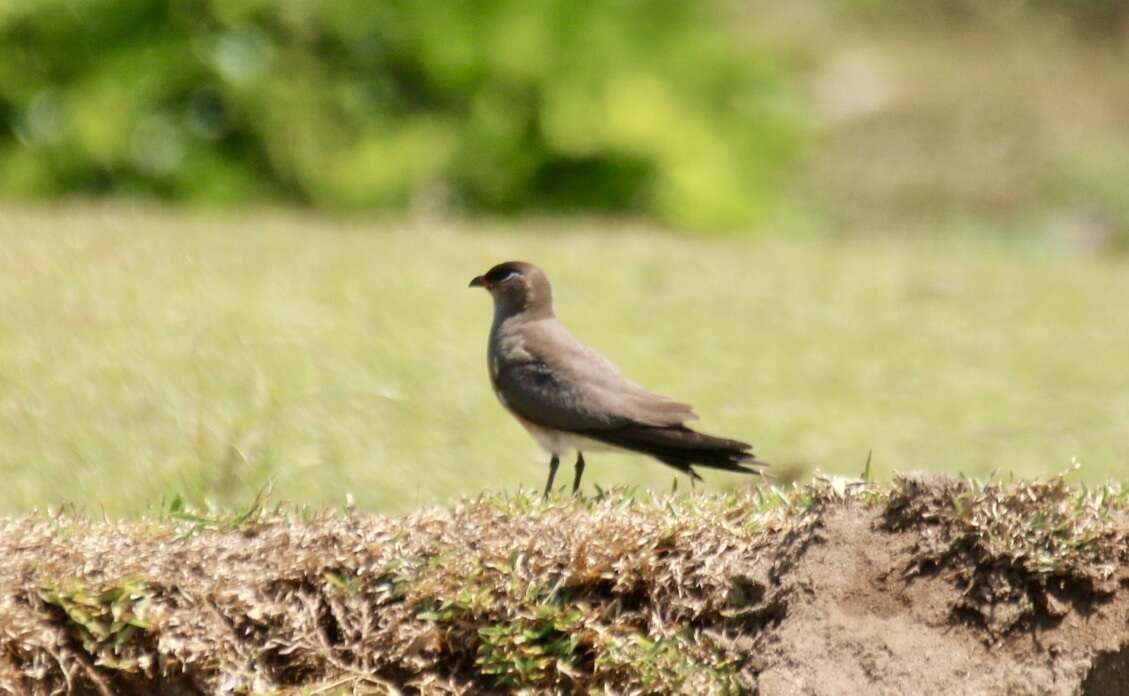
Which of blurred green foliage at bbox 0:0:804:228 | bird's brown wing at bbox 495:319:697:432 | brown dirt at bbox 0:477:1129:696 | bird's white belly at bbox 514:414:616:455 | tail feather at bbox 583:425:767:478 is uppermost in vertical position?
blurred green foliage at bbox 0:0:804:228

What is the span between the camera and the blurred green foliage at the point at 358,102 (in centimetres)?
1039

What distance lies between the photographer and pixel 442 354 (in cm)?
765

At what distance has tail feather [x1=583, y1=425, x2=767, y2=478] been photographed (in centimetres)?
454

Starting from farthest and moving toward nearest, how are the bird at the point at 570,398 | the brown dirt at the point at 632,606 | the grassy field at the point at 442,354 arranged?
the grassy field at the point at 442,354, the bird at the point at 570,398, the brown dirt at the point at 632,606

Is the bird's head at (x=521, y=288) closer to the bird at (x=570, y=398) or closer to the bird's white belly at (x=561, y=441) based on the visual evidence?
the bird at (x=570, y=398)

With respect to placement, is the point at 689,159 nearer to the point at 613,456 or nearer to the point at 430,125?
the point at 430,125

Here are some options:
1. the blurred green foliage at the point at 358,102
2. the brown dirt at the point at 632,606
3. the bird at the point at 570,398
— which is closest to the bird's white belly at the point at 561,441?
the bird at the point at 570,398

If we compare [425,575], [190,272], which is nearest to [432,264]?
[190,272]

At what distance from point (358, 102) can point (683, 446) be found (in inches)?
255

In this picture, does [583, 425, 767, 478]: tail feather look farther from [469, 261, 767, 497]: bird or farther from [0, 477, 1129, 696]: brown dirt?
[0, 477, 1129, 696]: brown dirt

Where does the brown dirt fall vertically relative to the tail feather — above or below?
below

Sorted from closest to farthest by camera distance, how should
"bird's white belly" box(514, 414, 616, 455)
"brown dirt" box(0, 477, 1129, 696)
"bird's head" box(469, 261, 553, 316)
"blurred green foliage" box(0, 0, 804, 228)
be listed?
1. "brown dirt" box(0, 477, 1129, 696)
2. "bird's white belly" box(514, 414, 616, 455)
3. "bird's head" box(469, 261, 553, 316)
4. "blurred green foliage" box(0, 0, 804, 228)

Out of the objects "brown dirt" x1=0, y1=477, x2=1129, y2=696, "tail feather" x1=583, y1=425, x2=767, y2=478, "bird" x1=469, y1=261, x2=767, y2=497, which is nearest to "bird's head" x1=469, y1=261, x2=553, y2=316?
"bird" x1=469, y1=261, x2=767, y2=497

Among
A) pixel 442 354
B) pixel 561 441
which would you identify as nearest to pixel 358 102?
pixel 442 354
